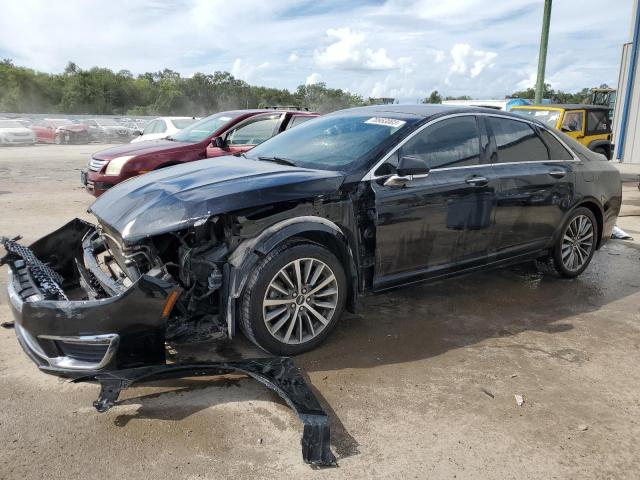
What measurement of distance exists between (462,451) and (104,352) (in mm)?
1953

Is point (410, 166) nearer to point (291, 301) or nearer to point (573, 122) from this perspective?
point (291, 301)

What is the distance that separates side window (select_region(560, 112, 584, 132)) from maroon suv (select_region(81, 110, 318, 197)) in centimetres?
762

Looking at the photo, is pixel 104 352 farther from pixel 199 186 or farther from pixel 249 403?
pixel 199 186

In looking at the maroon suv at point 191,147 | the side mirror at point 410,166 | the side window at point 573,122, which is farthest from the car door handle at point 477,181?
the side window at point 573,122

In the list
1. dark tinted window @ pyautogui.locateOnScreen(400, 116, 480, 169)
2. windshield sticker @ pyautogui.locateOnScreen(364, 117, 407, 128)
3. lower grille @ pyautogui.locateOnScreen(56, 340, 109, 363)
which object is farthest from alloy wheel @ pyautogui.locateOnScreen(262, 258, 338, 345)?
windshield sticker @ pyautogui.locateOnScreen(364, 117, 407, 128)

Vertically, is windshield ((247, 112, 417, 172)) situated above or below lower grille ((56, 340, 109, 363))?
above

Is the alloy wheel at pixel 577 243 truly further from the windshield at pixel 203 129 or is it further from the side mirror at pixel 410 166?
the windshield at pixel 203 129

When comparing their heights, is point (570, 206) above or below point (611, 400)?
above

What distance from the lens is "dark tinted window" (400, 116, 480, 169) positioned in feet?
13.4

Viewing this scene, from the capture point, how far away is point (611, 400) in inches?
128

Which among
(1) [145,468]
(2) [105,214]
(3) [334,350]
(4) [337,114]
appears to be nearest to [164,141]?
(4) [337,114]

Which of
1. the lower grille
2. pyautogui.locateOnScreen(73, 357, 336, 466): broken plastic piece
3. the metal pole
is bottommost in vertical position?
pyautogui.locateOnScreen(73, 357, 336, 466): broken plastic piece

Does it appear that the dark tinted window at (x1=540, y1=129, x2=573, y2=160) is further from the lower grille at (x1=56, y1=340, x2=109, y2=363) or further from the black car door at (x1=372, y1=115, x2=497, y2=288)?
the lower grille at (x1=56, y1=340, x2=109, y2=363)

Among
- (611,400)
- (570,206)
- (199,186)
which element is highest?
(199,186)
